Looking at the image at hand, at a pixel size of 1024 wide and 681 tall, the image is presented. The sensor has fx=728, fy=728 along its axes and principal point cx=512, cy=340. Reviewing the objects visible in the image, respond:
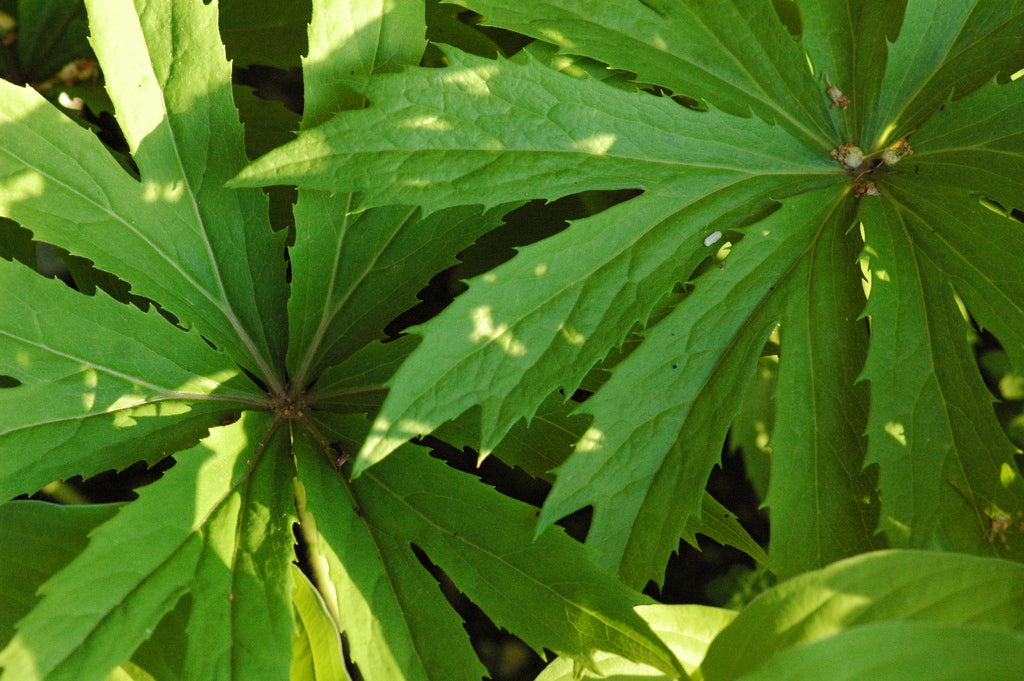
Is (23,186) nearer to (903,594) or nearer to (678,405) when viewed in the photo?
(678,405)

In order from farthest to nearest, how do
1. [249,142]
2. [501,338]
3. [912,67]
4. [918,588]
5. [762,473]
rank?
[762,473] < [249,142] < [912,67] < [501,338] < [918,588]

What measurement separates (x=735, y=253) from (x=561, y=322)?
251 mm

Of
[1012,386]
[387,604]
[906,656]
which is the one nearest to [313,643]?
[387,604]

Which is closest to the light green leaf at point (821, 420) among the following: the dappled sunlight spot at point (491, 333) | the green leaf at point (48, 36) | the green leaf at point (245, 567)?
the dappled sunlight spot at point (491, 333)

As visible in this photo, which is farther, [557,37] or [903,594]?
[557,37]

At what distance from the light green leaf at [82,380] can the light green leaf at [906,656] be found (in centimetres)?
80

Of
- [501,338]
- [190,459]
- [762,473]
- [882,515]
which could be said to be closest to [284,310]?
[190,459]

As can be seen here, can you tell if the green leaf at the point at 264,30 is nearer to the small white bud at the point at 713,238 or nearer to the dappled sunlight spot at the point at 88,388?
the dappled sunlight spot at the point at 88,388

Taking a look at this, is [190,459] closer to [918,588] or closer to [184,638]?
[184,638]

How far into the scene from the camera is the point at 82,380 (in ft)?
3.03

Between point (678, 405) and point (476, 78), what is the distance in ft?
1.62

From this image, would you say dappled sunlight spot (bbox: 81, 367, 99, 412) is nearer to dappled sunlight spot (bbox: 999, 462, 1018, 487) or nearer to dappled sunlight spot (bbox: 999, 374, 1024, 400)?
dappled sunlight spot (bbox: 999, 462, 1018, 487)

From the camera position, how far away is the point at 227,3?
1378 millimetres

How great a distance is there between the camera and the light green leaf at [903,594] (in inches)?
29.6
